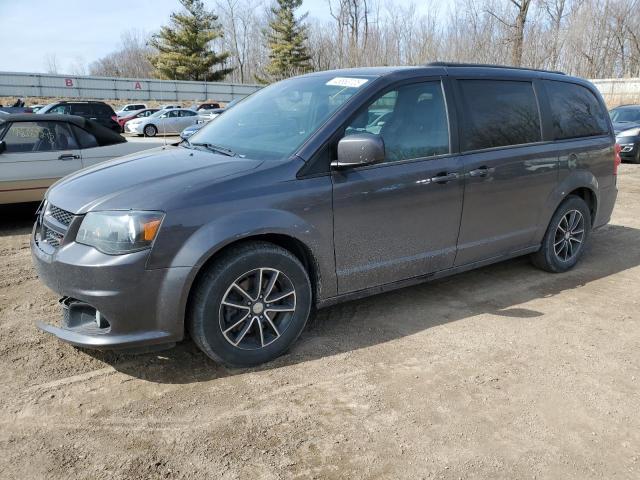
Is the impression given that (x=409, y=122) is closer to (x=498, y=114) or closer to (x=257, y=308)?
(x=498, y=114)

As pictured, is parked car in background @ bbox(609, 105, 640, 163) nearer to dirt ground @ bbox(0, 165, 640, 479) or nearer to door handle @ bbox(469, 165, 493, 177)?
dirt ground @ bbox(0, 165, 640, 479)

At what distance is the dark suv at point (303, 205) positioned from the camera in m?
3.07

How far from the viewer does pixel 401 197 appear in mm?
3859

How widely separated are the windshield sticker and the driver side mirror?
0.58m

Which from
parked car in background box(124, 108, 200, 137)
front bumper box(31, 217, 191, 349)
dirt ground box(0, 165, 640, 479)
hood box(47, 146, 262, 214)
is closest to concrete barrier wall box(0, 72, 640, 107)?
parked car in background box(124, 108, 200, 137)

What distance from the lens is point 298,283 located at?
11.6 ft

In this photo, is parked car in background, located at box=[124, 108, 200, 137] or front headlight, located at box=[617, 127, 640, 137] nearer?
front headlight, located at box=[617, 127, 640, 137]

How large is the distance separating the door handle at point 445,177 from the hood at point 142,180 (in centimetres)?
136

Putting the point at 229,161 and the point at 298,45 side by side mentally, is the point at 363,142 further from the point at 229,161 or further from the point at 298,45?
the point at 298,45

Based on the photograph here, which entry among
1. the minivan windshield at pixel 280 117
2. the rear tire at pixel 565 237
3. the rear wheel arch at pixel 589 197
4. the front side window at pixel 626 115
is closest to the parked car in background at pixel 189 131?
the minivan windshield at pixel 280 117

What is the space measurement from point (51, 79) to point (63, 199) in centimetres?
4477

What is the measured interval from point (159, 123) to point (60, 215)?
25.4m

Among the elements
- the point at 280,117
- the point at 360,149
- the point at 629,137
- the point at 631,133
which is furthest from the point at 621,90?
the point at 360,149

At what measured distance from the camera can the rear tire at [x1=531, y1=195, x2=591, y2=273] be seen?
515 centimetres
